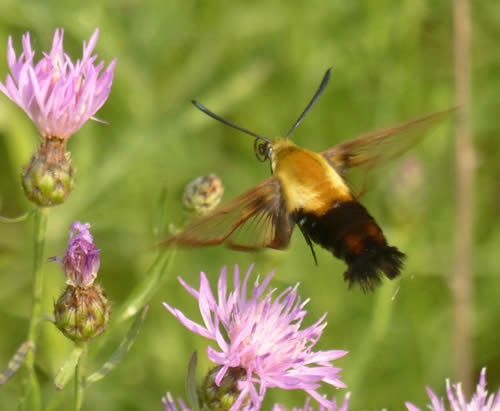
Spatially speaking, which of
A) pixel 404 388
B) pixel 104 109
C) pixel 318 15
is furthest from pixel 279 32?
pixel 404 388

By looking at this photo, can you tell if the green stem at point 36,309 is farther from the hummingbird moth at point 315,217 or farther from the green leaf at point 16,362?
the hummingbird moth at point 315,217

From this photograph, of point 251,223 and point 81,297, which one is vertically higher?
point 251,223

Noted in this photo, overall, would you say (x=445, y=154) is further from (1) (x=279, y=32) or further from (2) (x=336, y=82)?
(1) (x=279, y=32)

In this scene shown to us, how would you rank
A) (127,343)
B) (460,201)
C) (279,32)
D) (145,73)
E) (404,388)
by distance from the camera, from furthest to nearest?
(279,32)
(145,73)
(404,388)
(460,201)
(127,343)

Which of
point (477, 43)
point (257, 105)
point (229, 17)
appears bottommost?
point (257, 105)

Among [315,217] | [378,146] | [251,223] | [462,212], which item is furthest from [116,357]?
[462,212]

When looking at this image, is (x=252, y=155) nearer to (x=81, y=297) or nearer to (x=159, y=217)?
(x=159, y=217)
